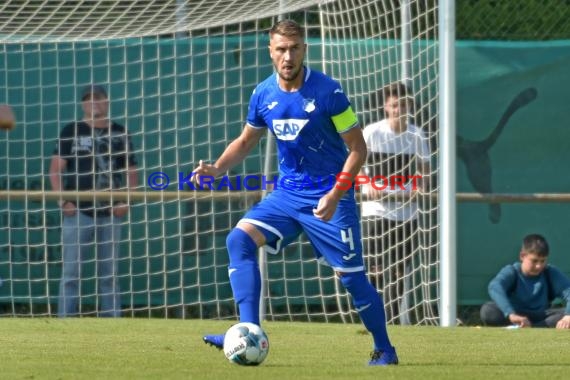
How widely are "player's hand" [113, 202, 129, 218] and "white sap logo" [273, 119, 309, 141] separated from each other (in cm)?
452

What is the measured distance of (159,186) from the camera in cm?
1204

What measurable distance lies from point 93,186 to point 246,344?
5.15 m

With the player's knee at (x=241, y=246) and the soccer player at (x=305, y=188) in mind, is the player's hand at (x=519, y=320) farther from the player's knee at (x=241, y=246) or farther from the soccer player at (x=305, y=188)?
the player's knee at (x=241, y=246)

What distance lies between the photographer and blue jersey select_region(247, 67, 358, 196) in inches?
292

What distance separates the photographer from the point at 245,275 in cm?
734

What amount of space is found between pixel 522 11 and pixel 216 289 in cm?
372

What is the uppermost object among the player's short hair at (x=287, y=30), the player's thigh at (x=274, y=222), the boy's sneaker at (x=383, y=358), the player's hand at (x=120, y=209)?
the player's short hair at (x=287, y=30)

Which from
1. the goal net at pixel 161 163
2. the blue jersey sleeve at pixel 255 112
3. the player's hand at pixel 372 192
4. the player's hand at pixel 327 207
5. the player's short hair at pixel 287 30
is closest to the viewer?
the player's hand at pixel 327 207

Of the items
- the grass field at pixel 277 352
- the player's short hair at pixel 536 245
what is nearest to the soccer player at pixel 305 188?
the grass field at pixel 277 352

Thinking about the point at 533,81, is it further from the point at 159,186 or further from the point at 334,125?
the point at 334,125

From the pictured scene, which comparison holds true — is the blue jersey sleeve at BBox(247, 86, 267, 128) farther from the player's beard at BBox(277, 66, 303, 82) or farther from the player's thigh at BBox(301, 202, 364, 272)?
the player's thigh at BBox(301, 202, 364, 272)

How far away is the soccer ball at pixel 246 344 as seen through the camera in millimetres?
7078

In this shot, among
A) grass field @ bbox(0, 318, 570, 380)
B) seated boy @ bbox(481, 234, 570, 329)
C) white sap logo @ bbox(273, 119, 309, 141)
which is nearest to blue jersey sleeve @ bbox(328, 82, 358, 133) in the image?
white sap logo @ bbox(273, 119, 309, 141)

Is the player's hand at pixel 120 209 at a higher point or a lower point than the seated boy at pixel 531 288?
higher
